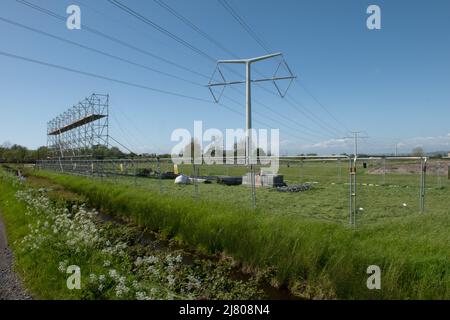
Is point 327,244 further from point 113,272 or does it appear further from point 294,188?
point 294,188

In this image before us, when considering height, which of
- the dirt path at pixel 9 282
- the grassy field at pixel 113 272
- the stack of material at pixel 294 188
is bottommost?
the dirt path at pixel 9 282

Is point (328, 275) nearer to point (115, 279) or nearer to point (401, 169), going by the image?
point (115, 279)

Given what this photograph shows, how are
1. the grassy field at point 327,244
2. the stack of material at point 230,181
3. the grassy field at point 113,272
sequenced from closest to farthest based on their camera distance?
the grassy field at point 113,272 → the grassy field at point 327,244 → the stack of material at point 230,181

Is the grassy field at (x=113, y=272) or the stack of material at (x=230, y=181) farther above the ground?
the stack of material at (x=230, y=181)

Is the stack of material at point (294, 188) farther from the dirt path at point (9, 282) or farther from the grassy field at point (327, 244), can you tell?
the dirt path at point (9, 282)

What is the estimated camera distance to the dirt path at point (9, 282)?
5.42m

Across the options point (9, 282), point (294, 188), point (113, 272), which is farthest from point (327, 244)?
point (294, 188)

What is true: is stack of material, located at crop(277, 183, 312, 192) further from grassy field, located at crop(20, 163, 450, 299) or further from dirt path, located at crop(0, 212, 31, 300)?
dirt path, located at crop(0, 212, 31, 300)

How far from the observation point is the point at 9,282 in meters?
6.05

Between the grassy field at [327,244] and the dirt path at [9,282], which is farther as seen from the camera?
the dirt path at [9,282]

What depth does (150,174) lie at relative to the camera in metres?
34.1

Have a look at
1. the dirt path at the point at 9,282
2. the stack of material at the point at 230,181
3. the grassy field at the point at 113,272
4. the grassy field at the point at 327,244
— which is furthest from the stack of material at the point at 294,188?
the dirt path at the point at 9,282
